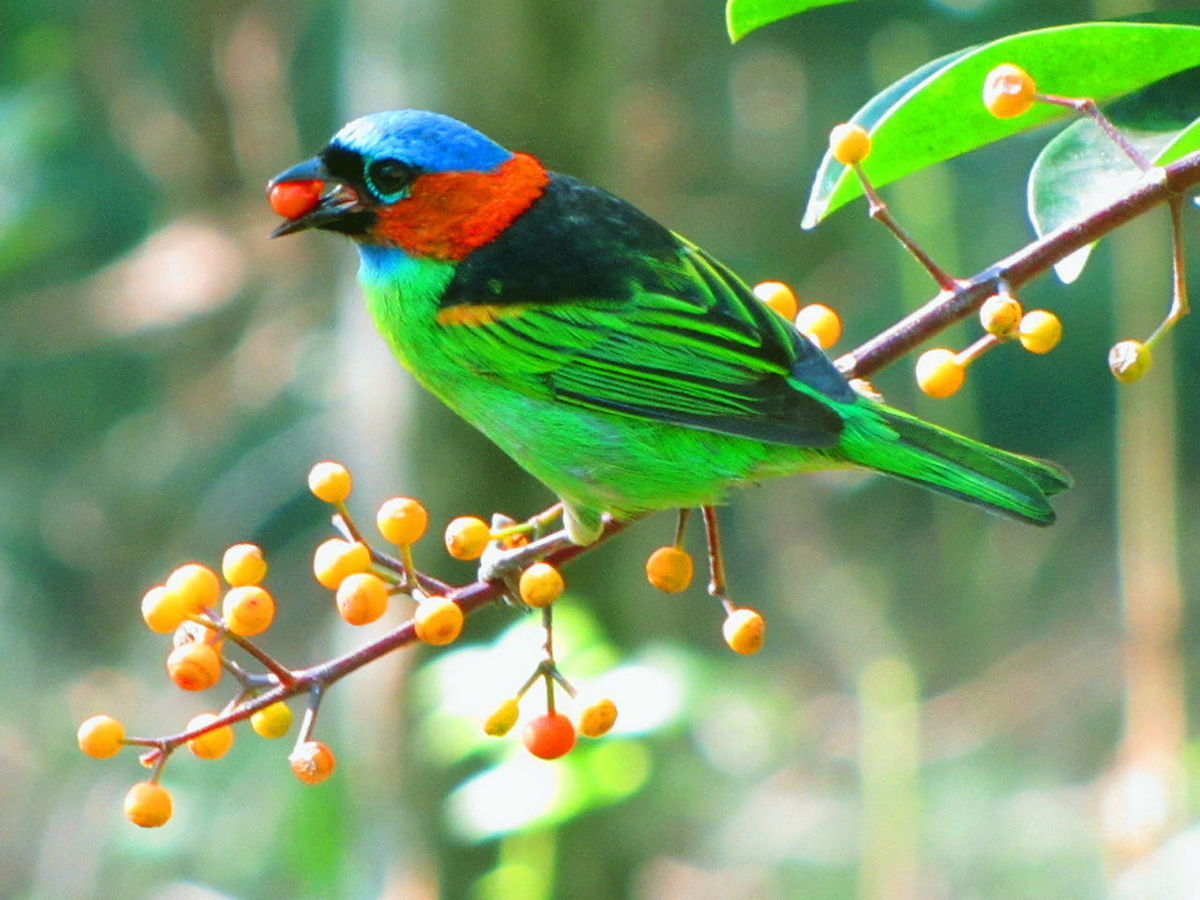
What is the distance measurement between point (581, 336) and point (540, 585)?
77 cm

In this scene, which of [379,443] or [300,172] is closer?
[300,172]

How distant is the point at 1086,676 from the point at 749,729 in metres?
1.73

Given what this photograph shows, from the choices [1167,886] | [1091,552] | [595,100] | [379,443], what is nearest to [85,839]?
[379,443]

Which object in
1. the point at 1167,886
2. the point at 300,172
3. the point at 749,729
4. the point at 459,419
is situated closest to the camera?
the point at 300,172

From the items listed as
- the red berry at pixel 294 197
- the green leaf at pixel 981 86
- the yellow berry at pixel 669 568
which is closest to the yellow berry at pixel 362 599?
the yellow berry at pixel 669 568

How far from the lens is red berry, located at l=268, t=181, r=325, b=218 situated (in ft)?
8.20

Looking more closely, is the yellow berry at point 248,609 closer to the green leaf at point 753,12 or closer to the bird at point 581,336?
the bird at point 581,336

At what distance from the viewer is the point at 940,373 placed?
1892 mm

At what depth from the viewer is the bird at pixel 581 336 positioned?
2273 mm

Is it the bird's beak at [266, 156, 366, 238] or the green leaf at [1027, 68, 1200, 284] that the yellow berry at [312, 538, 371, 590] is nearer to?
the bird's beak at [266, 156, 366, 238]

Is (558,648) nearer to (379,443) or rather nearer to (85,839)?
(379,443)

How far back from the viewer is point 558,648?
130 inches

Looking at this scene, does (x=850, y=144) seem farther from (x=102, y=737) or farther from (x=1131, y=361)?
(x=102, y=737)

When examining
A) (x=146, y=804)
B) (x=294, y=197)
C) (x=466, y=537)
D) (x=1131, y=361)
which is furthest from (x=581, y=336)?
(x=146, y=804)
